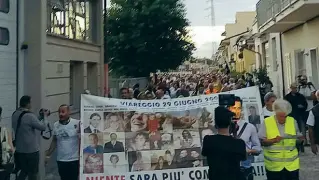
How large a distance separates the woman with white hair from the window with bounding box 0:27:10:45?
5.39 metres

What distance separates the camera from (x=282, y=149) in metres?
5.71

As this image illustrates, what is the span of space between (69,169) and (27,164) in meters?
0.83

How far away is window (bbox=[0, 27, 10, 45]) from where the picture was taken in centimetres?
840

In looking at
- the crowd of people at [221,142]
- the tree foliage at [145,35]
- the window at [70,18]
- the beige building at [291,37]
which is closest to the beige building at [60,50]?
the window at [70,18]

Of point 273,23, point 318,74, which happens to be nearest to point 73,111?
point 318,74

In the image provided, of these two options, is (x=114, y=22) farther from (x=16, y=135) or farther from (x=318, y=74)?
(x=16, y=135)

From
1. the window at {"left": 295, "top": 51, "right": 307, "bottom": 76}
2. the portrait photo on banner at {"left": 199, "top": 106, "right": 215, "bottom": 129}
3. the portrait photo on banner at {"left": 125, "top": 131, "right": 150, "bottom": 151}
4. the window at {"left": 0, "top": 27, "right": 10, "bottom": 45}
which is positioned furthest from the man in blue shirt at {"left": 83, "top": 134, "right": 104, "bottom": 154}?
the window at {"left": 295, "top": 51, "right": 307, "bottom": 76}

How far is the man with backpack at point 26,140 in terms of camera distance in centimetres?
691

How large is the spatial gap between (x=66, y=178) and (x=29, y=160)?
0.74m

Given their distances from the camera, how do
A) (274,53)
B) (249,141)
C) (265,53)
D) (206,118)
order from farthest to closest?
(265,53) < (274,53) < (206,118) < (249,141)

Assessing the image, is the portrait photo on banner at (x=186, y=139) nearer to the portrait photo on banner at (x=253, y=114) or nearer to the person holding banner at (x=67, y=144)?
the portrait photo on banner at (x=253, y=114)

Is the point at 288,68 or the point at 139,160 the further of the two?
the point at 288,68

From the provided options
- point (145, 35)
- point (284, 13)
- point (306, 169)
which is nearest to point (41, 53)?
point (306, 169)

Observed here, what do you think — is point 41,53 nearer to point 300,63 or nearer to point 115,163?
point 115,163
